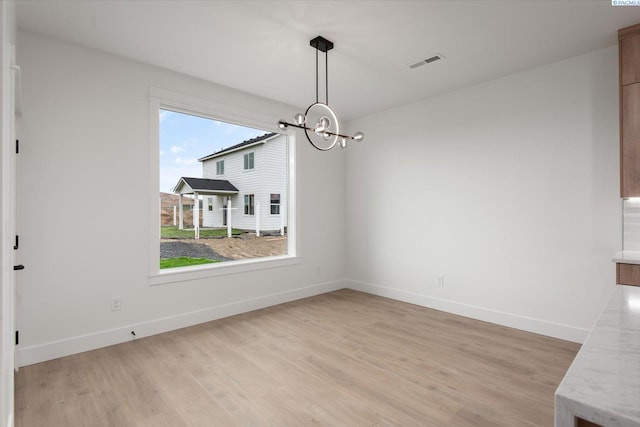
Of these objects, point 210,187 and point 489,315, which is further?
point 210,187

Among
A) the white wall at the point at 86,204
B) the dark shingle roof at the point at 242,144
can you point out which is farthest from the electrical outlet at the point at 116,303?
the dark shingle roof at the point at 242,144

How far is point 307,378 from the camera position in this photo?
8.64 ft

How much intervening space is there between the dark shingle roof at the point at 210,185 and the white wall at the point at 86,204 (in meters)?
0.61

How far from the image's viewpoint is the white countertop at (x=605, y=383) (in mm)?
539

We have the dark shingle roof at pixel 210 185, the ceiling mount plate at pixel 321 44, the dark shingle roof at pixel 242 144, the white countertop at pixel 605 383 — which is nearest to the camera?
the white countertop at pixel 605 383

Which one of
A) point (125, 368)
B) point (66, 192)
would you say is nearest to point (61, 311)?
point (125, 368)

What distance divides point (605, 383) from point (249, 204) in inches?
175

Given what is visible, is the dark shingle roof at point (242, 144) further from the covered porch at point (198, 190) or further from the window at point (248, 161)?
the covered porch at point (198, 190)

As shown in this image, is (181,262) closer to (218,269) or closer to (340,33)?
(218,269)

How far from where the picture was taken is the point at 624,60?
9.25 ft

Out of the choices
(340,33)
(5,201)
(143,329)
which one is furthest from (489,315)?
(5,201)

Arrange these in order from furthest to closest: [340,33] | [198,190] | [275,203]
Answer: [275,203]
[198,190]
[340,33]

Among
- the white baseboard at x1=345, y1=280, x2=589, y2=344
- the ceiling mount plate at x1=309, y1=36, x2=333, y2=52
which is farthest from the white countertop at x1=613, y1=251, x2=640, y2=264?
the ceiling mount plate at x1=309, y1=36, x2=333, y2=52

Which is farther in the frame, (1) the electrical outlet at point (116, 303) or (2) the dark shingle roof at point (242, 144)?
(2) the dark shingle roof at point (242, 144)
